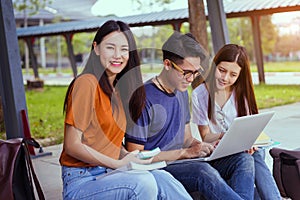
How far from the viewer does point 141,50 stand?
7.21 ft

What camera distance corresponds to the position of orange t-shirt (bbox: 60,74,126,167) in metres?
1.79

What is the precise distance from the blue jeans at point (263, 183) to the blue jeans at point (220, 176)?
0.30 ft

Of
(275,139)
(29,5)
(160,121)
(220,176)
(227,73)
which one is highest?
(29,5)

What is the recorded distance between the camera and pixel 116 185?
1.75m

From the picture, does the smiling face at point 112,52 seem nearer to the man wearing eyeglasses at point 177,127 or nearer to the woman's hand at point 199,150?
the man wearing eyeglasses at point 177,127

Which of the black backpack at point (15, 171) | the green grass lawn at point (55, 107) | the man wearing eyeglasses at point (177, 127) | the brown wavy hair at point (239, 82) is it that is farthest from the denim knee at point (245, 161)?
the green grass lawn at point (55, 107)

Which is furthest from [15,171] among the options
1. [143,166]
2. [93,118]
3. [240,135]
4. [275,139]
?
[275,139]

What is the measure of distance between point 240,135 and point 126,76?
542mm

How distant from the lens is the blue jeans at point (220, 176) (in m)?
1.98

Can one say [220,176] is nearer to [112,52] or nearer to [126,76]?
[126,76]

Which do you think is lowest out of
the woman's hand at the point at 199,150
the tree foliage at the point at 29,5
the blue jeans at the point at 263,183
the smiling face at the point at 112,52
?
the blue jeans at the point at 263,183

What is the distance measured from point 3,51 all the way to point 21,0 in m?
9.12

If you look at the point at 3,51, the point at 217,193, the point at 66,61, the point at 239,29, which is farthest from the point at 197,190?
the point at 66,61

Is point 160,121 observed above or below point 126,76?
below
